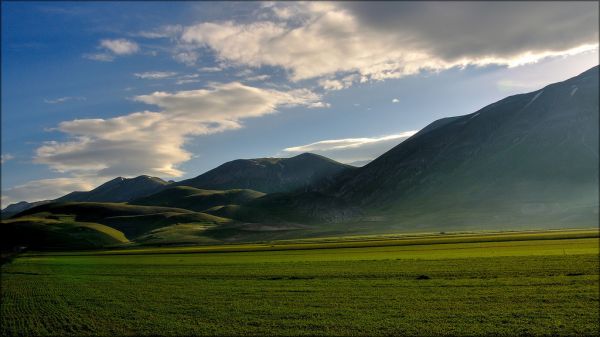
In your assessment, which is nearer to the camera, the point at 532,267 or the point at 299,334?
the point at 299,334

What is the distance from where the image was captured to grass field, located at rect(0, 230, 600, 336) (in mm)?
27641

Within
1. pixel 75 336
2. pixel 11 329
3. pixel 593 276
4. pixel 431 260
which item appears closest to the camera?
pixel 75 336

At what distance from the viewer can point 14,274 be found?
7025 centimetres

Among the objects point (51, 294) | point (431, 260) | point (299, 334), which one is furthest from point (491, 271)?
point (51, 294)

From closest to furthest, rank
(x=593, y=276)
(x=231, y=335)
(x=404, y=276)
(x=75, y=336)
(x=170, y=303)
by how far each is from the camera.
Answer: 1. (x=231, y=335)
2. (x=75, y=336)
3. (x=170, y=303)
4. (x=593, y=276)
5. (x=404, y=276)

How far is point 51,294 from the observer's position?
153ft

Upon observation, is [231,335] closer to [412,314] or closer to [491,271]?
[412,314]

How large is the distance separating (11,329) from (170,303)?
11.7 m

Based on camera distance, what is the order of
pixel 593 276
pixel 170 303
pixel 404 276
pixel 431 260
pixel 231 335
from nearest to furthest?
1. pixel 231 335
2. pixel 170 303
3. pixel 593 276
4. pixel 404 276
5. pixel 431 260

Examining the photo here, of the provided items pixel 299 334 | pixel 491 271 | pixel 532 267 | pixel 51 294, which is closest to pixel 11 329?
pixel 51 294

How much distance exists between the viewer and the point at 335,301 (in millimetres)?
34750

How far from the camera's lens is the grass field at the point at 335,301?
27.6 meters

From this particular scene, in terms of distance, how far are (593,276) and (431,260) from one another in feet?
66.8

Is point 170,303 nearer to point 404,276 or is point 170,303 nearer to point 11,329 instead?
point 11,329
